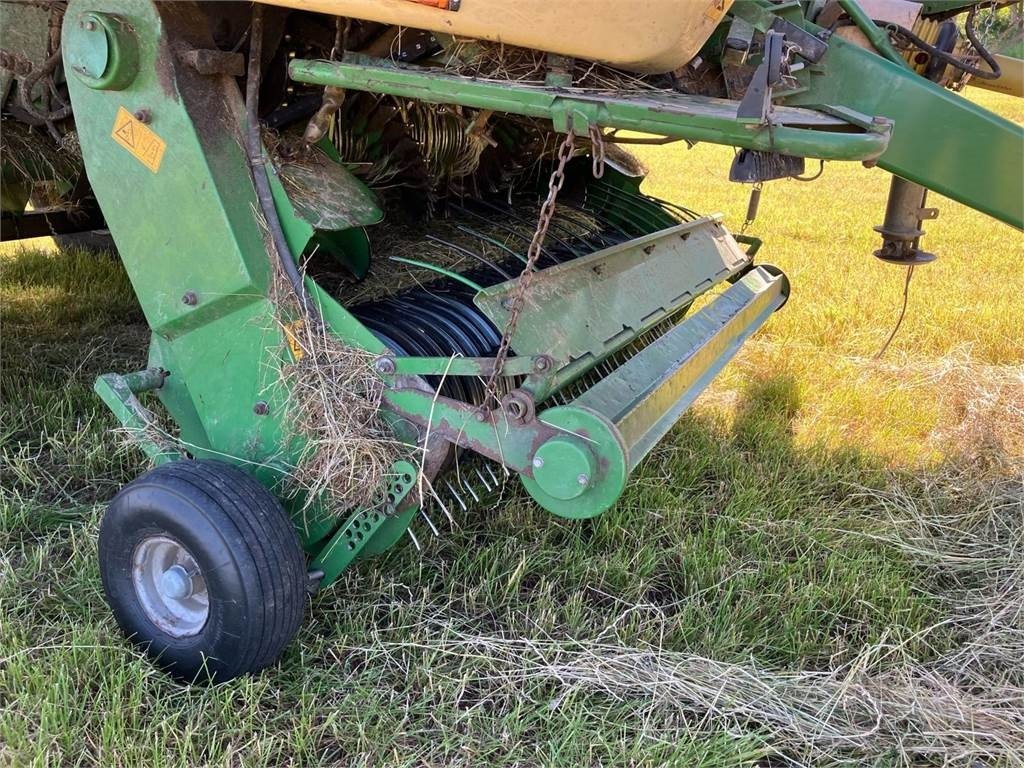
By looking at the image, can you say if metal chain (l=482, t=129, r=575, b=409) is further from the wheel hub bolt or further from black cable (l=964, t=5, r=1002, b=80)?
black cable (l=964, t=5, r=1002, b=80)

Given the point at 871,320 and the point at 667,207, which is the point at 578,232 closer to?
the point at 667,207

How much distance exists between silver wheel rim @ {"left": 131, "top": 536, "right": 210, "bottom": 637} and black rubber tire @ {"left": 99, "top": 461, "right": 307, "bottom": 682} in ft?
0.06

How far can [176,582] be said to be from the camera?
233cm

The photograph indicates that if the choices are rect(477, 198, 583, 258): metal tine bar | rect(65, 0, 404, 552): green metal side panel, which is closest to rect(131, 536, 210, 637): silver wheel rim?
rect(65, 0, 404, 552): green metal side panel

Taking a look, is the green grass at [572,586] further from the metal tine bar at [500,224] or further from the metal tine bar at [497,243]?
the metal tine bar at [500,224]

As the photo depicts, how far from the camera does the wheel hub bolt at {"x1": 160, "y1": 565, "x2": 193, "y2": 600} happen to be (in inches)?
91.8

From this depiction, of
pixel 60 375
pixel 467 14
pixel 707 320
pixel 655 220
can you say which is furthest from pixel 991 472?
pixel 60 375

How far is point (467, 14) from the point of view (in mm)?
2037

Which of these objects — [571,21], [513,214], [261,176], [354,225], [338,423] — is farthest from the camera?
[513,214]

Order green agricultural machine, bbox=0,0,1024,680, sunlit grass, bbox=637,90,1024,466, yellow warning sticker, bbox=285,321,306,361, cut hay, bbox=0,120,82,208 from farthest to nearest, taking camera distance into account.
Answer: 1. sunlit grass, bbox=637,90,1024,466
2. cut hay, bbox=0,120,82,208
3. yellow warning sticker, bbox=285,321,306,361
4. green agricultural machine, bbox=0,0,1024,680

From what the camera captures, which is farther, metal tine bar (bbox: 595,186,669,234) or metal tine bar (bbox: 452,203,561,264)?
metal tine bar (bbox: 595,186,669,234)

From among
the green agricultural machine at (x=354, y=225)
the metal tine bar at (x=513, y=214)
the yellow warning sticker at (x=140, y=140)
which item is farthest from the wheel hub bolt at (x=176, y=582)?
the metal tine bar at (x=513, y=214)

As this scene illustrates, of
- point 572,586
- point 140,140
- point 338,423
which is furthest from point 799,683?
point 140,140

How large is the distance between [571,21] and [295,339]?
1.11 m
